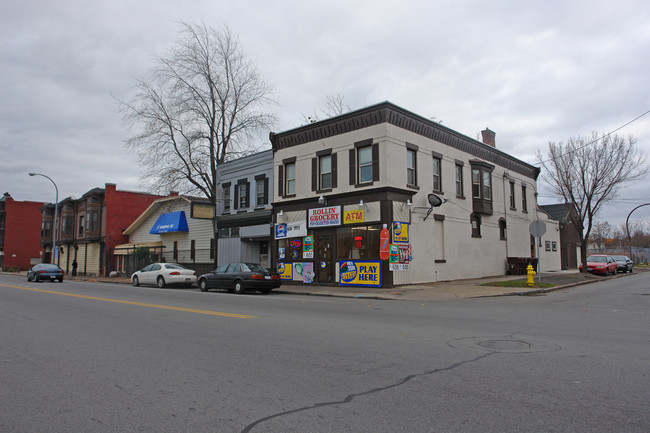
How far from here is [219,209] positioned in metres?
29.6

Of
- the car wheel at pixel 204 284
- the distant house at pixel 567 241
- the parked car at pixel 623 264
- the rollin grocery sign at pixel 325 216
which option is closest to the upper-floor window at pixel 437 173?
the rollin grocery sign at pixel 325 216

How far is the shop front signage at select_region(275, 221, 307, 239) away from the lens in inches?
917

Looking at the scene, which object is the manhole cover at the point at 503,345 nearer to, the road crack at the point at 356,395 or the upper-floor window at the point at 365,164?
the road crack at the point at 356,395

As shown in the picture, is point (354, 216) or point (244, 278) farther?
point (354, 216)

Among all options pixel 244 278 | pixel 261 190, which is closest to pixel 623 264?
pixel 261 190

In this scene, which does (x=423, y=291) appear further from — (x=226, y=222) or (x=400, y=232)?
(x=226, y=222)

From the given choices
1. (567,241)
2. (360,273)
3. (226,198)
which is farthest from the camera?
(567,241)

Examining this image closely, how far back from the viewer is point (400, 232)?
20078 millimetres

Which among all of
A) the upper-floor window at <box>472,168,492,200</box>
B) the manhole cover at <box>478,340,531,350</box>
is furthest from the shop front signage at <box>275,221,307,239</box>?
the manhole cover at <box>478,340,531,350</box>

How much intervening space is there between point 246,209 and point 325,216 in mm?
7511

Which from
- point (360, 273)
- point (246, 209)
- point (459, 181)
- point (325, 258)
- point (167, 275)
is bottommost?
point (167, 275)

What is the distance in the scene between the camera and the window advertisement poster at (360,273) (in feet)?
65.6

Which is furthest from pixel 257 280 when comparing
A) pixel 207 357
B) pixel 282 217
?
pixel 207 357

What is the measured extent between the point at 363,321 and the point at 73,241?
4480 cm
